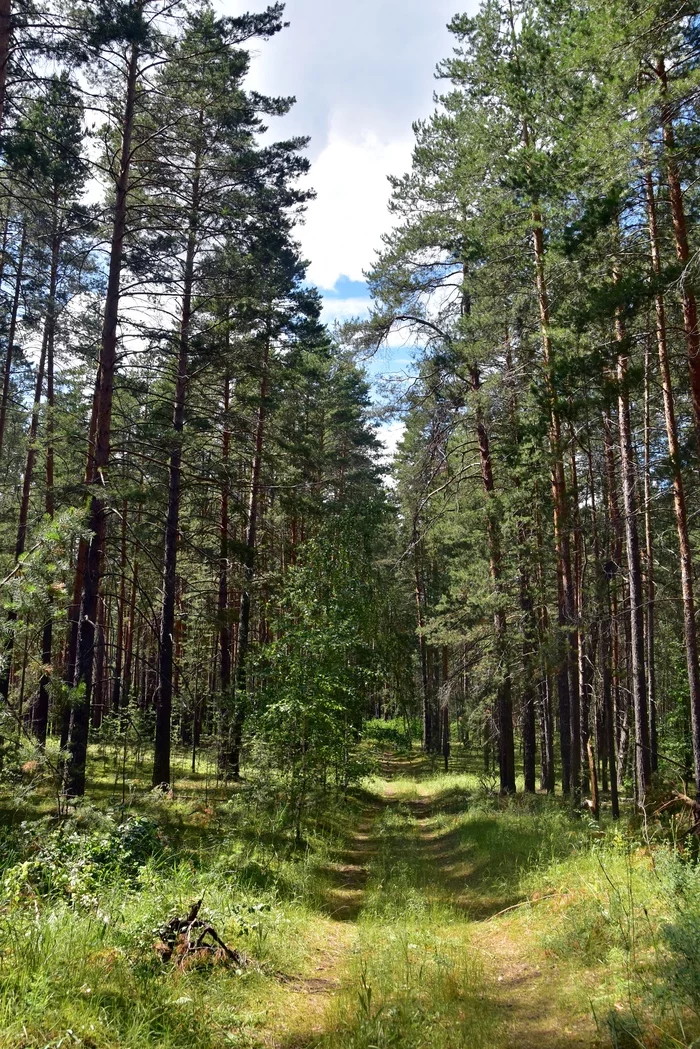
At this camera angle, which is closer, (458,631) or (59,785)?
(59,785)

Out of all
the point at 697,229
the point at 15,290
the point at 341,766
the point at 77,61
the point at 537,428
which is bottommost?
the point at 341,766

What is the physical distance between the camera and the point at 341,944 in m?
6.64

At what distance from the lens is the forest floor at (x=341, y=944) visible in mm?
4062

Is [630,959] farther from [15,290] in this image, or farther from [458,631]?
[15,290]

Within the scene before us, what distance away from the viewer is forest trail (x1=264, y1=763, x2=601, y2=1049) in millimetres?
4586

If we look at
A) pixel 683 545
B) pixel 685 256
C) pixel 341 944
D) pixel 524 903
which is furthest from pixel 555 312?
pixel 341 944

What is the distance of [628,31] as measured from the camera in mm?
7203

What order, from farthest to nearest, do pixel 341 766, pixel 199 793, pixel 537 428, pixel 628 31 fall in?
pixel 199 793, pixel 341 766, pixel 537 428, pixel 628 31

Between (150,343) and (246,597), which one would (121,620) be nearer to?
(246,597)

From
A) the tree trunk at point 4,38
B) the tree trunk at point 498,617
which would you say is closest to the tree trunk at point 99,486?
the tree trunk at point 4,38

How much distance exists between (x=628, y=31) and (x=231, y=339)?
10.4 metres

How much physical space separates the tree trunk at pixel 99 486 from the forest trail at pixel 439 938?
393cm

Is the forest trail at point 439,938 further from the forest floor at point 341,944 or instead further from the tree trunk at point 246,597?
the tree trunk at point 246,597

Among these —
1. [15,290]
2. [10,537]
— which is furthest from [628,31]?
[10,537]
